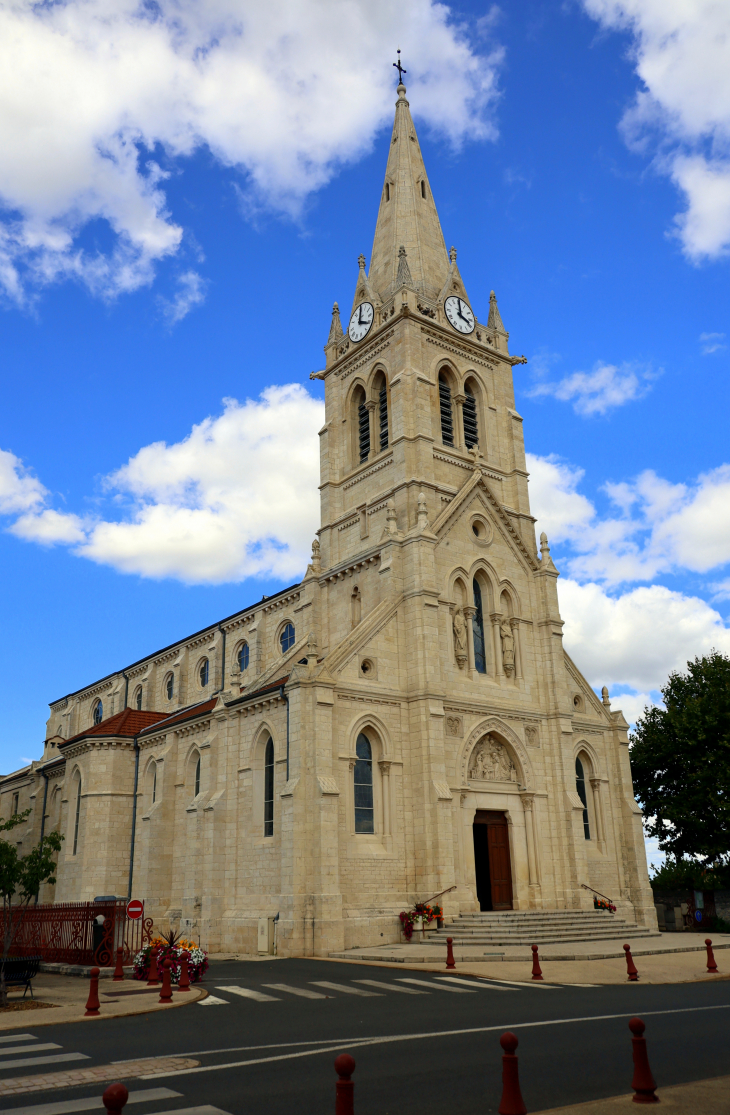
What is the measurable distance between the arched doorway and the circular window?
43.0 ft

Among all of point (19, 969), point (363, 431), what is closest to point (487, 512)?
point (363, 431)

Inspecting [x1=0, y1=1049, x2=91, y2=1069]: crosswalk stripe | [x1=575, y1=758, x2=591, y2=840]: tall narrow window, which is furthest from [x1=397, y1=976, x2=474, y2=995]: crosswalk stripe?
[x1=575, y1=758, x2=591, y2=840]: tall narrow window

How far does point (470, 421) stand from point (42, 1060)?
3253 cm

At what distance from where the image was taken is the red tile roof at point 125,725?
40375 millimetres

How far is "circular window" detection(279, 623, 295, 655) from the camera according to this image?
133ft

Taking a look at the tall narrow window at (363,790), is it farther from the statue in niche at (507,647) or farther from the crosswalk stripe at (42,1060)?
the crosswalk stripe at (42,1060)

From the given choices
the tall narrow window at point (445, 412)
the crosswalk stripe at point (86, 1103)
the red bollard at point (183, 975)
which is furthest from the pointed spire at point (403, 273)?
the crosswalk stripe at point (86, 1103)

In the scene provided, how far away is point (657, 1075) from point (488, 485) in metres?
28.7

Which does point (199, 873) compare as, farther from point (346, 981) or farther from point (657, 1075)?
point (657, 1075)

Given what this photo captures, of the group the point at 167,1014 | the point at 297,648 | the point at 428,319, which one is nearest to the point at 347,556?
the point at 297,648

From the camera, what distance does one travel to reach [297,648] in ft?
115

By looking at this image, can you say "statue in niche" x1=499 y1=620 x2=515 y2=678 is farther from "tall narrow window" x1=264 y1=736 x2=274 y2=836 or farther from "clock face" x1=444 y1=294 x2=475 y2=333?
"clock face" x1=444 y1=294 x2=475 y2=333

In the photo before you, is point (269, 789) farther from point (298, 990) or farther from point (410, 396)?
point (410, 396)

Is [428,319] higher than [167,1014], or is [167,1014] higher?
[428,319]
